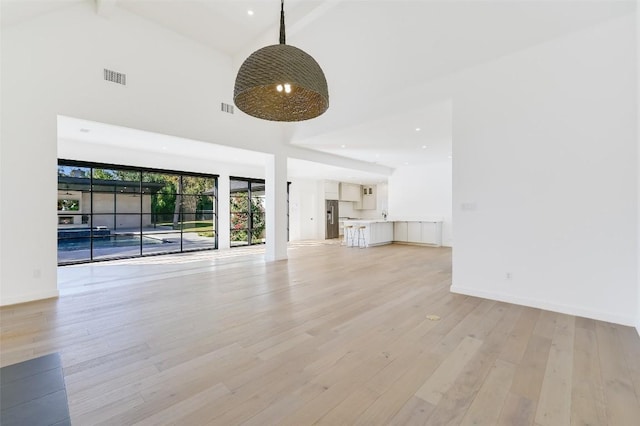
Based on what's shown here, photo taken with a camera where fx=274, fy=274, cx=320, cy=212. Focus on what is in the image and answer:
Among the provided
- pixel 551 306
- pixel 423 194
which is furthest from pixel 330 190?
pixel 551 306

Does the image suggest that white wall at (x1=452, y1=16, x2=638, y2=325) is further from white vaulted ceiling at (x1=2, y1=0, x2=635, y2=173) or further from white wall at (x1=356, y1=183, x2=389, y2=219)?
white wall at (x1=356, y1=183, x2=389, y2=219)

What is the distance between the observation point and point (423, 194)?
34.8 feet

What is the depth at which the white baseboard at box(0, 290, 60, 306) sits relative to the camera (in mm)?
3848

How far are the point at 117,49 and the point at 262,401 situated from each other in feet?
19.4

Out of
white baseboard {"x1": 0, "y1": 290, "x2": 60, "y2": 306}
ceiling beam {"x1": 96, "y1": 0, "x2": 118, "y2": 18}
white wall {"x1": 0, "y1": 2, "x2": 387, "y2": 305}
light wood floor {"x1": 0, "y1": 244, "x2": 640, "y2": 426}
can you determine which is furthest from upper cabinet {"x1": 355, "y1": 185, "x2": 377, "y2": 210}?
white baseboard {"x1": 0, "y1": 290, "x2": 60, "y2": 306}

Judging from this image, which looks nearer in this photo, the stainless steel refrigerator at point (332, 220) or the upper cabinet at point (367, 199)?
the stainless steel refrigerator at point (332, 220)

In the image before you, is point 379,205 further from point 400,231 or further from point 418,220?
point 418,220

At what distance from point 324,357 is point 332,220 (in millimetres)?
10826

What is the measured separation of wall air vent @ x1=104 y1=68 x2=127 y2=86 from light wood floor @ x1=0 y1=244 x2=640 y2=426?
3.58 meters

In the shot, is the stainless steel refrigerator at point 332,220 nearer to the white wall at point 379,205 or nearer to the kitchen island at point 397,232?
the white wall at point 379,205

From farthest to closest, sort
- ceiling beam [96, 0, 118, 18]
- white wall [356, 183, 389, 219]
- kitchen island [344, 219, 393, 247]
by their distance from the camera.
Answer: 1. white wall [356, 183, 389, 219]
2. kitchen island [344, 219, 393, 247]
3. ceiling beam [96, 0, 118, 18]

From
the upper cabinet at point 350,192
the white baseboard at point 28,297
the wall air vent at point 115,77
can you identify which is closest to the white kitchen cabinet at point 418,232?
the upper cabinet at point 350,192

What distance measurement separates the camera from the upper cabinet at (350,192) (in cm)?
1380

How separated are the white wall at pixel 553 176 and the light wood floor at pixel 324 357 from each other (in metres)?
0.41
